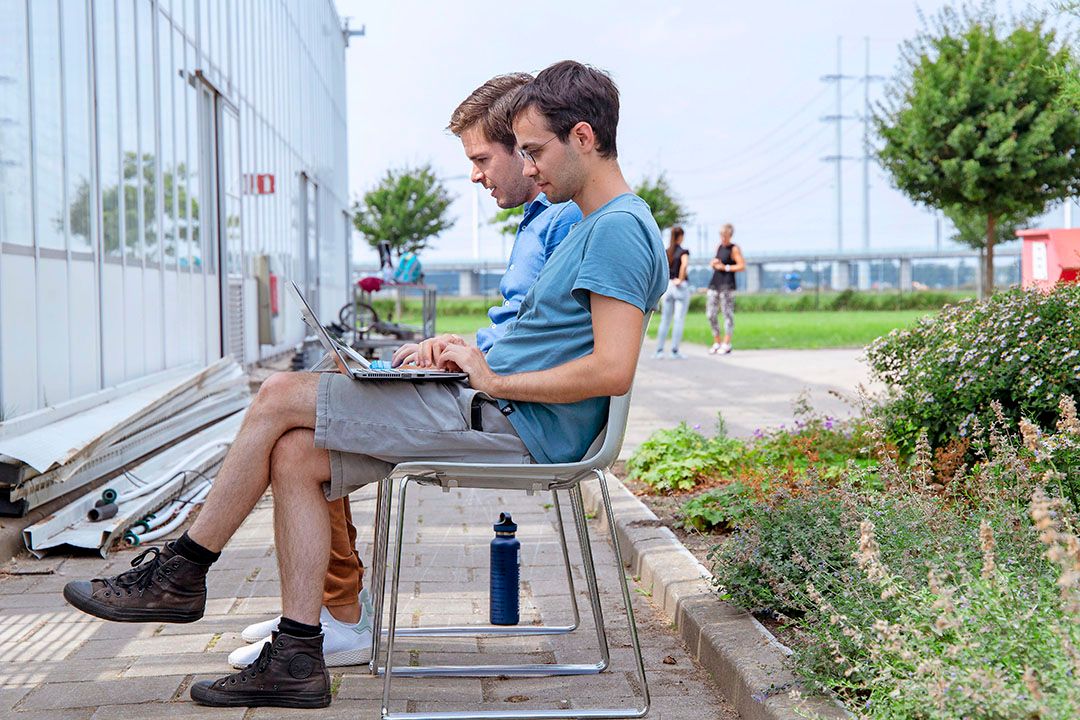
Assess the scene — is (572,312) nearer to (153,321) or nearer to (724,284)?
(153,321)

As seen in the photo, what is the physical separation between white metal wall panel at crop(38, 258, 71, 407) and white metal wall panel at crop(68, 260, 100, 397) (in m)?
0.12

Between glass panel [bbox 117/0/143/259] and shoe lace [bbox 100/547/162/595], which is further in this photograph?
glass panel [bbox 117/0/143/259]

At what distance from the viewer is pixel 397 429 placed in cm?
314

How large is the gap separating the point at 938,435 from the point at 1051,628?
10.3ft

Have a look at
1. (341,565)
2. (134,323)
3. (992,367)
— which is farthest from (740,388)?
(341,565)

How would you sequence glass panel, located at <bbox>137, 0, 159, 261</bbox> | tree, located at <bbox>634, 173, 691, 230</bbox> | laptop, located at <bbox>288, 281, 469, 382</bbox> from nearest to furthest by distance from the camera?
laptop, located at <bbox>288, 281, 469, 382</bbox>, glass panel, located at <bbox>137, 0, 159, 261</bbox>, tree, located at <bbox>634, 173, 691, 230</bbox>

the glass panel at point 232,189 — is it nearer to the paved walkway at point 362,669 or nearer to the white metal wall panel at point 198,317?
the white metal wall panel at point 198,317

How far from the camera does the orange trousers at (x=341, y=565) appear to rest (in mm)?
3633

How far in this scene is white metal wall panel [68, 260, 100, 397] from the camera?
711 cm

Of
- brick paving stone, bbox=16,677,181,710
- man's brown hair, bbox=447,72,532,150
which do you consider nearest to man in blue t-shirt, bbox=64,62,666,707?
brick paving stone, bbox=16,677,181,710

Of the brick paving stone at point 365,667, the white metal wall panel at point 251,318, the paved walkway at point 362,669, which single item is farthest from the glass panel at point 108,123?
the white metal wall panel at point 251,318

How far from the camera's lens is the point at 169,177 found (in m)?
10.4

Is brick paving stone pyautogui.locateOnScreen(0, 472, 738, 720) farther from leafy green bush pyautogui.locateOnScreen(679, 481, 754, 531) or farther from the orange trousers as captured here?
leafy green bush pyautogui.locateOnScreen(679, 481, 754, 531)

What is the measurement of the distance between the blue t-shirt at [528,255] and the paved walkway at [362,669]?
91cm
